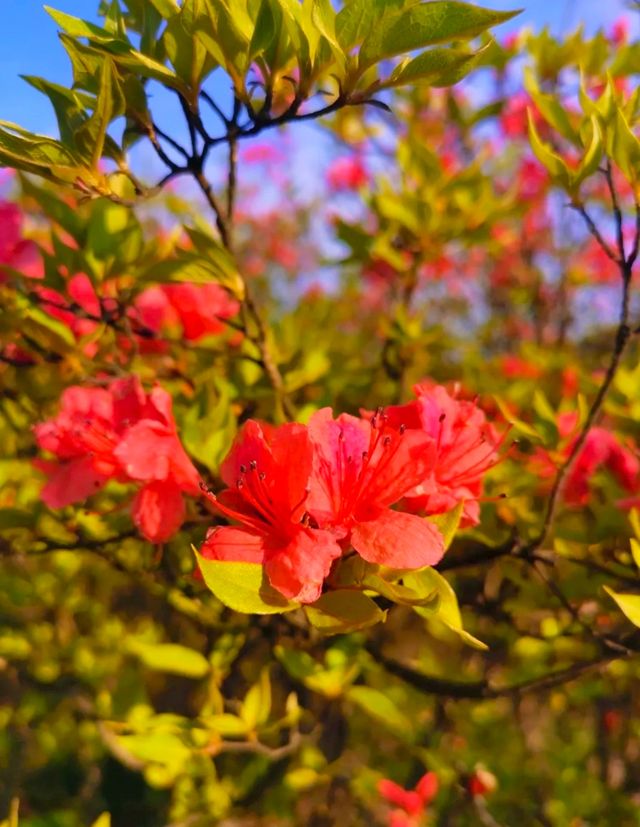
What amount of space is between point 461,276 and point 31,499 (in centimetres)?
344

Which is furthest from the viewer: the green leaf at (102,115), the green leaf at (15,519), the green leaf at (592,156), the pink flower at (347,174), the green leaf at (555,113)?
the pink flower at (347,174)

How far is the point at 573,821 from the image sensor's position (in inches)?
58.3

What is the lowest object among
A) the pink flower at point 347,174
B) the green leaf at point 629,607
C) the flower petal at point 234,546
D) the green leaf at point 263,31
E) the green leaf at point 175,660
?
the green leaf at point 175,660

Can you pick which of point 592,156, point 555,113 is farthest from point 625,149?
point 555,113

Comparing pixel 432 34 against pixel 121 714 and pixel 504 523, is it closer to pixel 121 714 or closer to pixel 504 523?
pixel 504 523

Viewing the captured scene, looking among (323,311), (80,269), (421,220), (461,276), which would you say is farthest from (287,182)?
(80,269)

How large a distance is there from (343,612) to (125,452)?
31 cm

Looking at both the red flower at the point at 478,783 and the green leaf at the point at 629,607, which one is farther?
the red flower at the point at 478,783

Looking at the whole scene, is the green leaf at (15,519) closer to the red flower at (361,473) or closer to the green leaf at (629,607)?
the red flower at (361,473)

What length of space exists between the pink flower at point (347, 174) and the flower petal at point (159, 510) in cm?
274

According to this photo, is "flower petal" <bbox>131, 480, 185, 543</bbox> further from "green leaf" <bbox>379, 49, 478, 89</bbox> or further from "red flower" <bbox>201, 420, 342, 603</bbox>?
"green leaf" <bbox>379, 49, 478, 89</bbox>

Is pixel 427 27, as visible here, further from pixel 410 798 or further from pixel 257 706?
pixel 410 798

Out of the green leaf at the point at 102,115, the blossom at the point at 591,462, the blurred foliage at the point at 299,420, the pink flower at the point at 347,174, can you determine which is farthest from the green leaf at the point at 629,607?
the pink flower at the point at 347,174

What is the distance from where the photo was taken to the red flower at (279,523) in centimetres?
53
